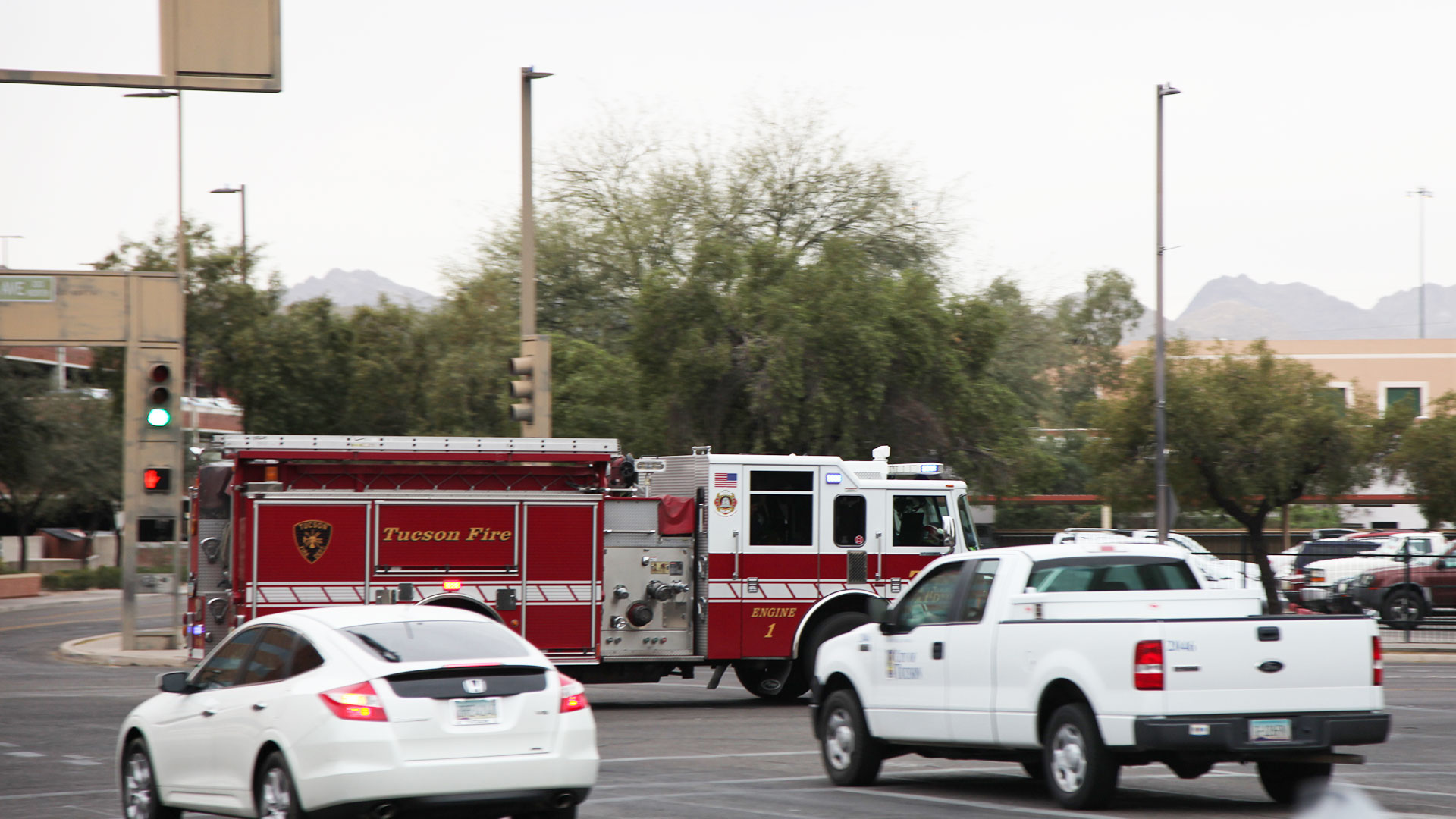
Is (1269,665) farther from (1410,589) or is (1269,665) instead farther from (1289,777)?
(1410,589)

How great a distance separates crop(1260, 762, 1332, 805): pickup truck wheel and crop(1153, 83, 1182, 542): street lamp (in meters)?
18.9

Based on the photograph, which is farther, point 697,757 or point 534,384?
point 534,384

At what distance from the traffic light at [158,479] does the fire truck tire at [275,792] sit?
17.2m

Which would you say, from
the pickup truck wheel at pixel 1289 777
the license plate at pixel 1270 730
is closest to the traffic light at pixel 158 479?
the pickup truck wheel at pixel 1289 777

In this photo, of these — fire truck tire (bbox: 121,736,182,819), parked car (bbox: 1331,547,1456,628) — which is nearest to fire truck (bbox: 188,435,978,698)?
fire truck tire (bbox: 121,736,182,819)

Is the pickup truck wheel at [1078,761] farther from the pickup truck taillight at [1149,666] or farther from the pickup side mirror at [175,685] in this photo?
the pickup side mirror at [175,685]

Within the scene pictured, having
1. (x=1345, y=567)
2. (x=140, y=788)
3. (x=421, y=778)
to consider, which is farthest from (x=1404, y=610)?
(x=421, y=778)

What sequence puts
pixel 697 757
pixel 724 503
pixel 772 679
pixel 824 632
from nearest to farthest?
1. pixel 697 757
2. pixel 824 632
3. pixel 724 503
4. pixel 772 679

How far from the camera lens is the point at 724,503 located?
18.9 m

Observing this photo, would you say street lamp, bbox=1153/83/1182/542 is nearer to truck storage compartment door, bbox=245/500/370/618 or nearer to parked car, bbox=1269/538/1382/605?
parked car, bbox=1269/538/1382/605

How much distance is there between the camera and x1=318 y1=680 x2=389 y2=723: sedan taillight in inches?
338

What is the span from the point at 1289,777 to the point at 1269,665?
1.23m

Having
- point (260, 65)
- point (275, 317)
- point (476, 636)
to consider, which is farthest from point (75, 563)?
point (476, 636)

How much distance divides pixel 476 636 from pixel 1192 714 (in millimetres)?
4397
